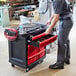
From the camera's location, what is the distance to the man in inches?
104

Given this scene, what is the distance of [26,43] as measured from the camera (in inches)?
107

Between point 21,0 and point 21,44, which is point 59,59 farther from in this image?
point 21,0

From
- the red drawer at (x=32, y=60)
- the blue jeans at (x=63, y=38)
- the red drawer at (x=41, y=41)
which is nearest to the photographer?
the red drawer at (x=41, y=41)

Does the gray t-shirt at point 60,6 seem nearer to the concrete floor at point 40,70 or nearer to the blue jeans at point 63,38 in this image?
the blue jeans at point 63,38

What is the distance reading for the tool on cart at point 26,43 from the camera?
2676 mm

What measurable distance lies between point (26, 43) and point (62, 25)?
73 centimetres

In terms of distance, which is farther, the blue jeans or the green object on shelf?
the green object on shelf

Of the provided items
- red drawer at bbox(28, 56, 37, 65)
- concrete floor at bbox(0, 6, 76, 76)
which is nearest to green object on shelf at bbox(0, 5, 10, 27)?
concrete floor at bbox(0, 6, 76, 76)

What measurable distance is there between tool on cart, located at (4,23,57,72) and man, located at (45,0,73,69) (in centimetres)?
17

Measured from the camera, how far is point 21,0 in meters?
9.36

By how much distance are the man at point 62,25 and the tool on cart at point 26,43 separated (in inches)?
6.7

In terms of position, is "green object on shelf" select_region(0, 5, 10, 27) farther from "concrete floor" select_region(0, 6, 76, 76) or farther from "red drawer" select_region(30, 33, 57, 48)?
"red drawer" select_region(30, 33, 57, 48)

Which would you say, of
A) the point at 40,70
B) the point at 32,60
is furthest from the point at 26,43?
the point at 40,70

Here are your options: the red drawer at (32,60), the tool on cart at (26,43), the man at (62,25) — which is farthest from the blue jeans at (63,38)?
the red drawer at (32,60)
